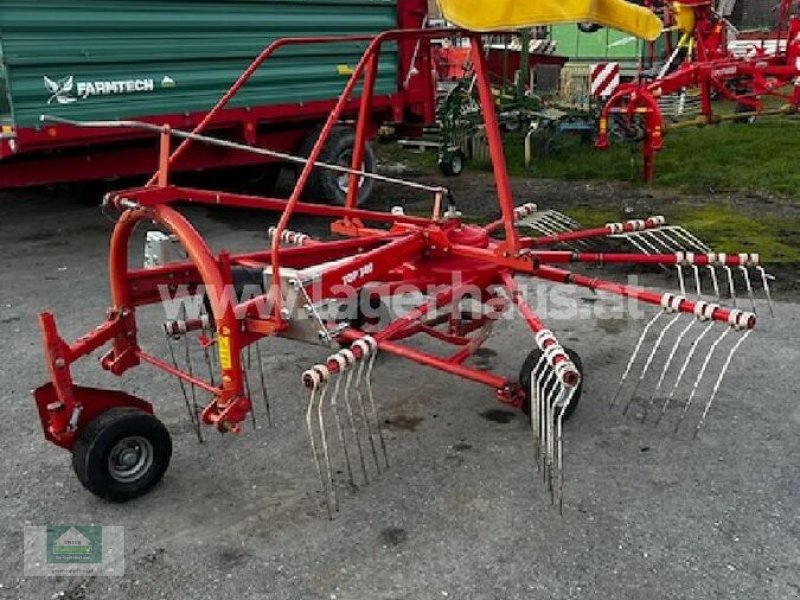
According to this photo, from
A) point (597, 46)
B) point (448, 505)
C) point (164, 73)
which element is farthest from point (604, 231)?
point (597, 46)

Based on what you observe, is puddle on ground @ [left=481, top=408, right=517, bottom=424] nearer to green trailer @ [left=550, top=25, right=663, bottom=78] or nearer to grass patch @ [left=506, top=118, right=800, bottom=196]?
grass patch @ [left=506, top=118, right=800, bottom=196]

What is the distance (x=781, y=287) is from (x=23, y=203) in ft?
26.1

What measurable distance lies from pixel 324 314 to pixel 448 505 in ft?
3.11

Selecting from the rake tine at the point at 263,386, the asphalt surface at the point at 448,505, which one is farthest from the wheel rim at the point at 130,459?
the rake tine at the point at 263,386

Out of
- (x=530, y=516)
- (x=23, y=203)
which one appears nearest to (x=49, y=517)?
(x=530, y=516)

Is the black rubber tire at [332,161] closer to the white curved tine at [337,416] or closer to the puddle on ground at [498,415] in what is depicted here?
the puddle on ground at [498,415]

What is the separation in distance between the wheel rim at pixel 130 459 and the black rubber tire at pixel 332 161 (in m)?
5.44

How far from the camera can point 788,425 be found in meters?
4.03

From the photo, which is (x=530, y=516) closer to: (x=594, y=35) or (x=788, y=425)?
(x=788, y=425)

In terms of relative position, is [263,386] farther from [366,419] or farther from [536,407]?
[536,407]

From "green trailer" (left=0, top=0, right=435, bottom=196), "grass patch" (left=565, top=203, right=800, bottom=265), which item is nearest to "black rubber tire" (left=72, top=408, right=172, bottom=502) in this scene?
"green trailer" (left=0, top=0, right=435, bottom=196)

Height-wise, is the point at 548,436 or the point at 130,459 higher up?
the point at 548,436

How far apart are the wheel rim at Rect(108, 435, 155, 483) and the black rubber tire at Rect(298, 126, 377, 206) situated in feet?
17.8

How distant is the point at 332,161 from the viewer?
28.8ft
